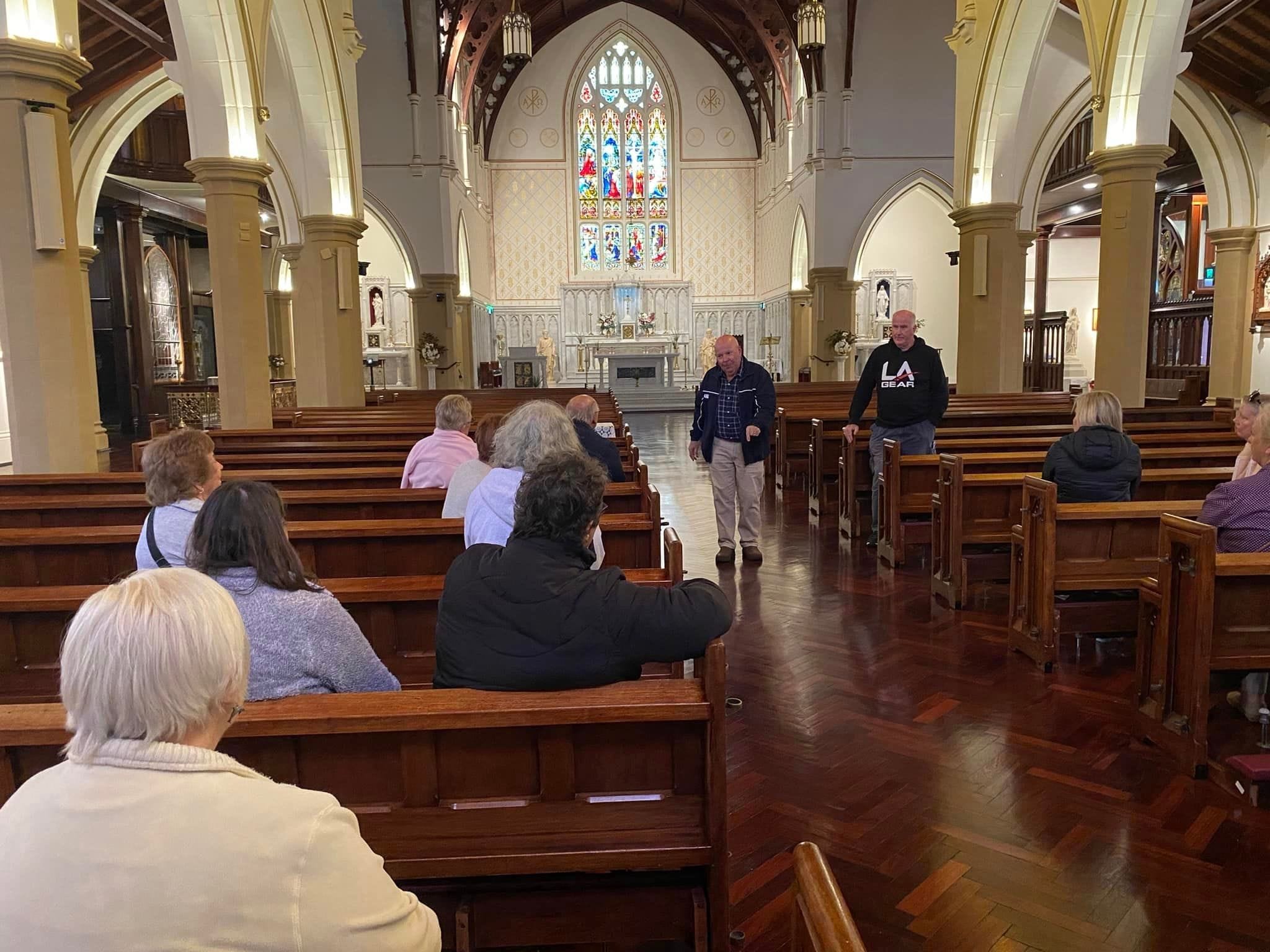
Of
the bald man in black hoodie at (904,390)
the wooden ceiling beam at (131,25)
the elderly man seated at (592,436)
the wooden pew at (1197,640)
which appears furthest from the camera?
the wooden ceiling beam at (131,25)

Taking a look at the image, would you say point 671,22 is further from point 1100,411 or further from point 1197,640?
point 1197,640

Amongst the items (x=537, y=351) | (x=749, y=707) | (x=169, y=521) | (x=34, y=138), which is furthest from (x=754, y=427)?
(x=537, y=351)

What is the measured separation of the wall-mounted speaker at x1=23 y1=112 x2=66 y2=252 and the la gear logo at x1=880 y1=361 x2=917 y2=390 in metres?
5.23

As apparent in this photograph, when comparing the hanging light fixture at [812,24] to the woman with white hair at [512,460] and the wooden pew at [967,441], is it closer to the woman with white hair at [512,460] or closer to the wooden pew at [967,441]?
the wooden pew at [967,441]

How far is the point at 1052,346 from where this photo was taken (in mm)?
20797

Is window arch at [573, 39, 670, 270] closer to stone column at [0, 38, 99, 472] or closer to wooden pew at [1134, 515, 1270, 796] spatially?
stone column at [0, 38, 99, 472]

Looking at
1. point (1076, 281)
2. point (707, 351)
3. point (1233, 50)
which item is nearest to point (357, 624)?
point (1233, 50)

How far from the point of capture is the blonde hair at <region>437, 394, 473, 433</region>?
463 cm

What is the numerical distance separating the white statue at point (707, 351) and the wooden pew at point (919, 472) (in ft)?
54.7

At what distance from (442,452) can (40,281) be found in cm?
303

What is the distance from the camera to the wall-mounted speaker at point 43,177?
5598 mm

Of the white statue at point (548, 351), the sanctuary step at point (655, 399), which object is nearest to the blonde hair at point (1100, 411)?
the sanctuary step at point (655, 399)

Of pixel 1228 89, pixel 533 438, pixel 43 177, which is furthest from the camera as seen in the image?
pixel 1228 89

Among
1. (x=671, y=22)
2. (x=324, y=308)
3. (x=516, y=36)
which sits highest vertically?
(x=671, y=22)
